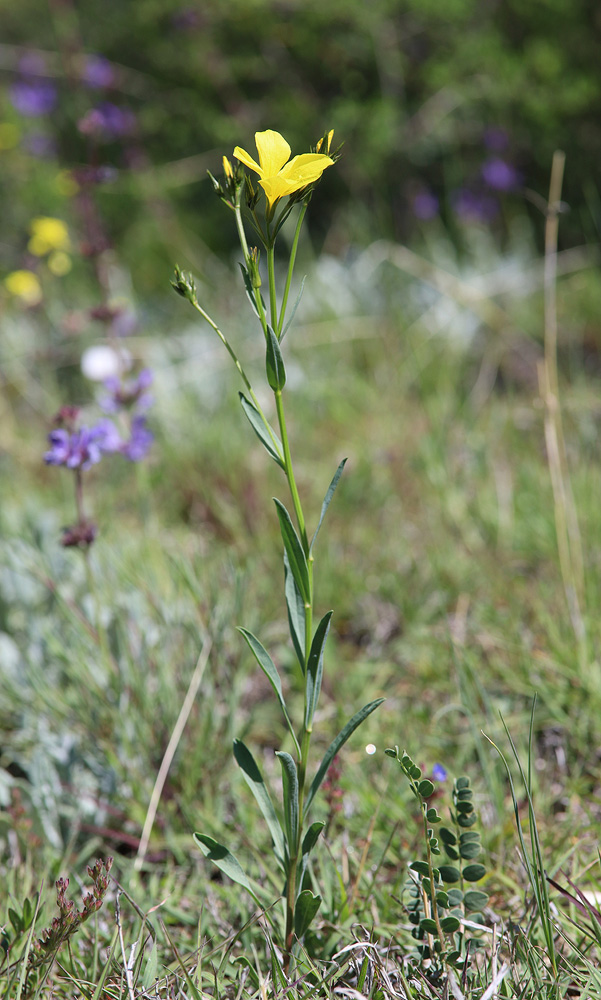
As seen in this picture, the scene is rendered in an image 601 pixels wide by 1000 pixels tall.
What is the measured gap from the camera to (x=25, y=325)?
4664 millimetres

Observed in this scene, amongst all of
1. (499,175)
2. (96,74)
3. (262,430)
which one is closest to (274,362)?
(262,430)

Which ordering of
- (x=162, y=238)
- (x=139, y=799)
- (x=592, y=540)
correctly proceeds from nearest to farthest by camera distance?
1. (x=139, y=799)
2. (x=592, y=540)
3. (x=162, y=238)

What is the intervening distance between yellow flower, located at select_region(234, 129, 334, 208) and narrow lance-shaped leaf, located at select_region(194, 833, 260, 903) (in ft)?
2.73

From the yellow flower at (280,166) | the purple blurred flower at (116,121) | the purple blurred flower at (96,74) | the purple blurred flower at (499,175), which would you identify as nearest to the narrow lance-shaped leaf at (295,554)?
the yellow flower at (280,166)

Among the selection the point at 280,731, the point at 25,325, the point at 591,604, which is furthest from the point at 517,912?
the point at 25,325

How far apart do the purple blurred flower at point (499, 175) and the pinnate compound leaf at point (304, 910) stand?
4196mm

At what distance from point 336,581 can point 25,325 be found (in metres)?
3.39

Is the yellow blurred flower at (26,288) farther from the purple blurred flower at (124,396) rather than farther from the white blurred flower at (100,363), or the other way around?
→ the purple blurred flower at (124,396)

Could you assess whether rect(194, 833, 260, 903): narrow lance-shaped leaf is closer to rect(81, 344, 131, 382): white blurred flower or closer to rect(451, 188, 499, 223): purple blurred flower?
rect(81, 344, 131, 382): white blurred flower

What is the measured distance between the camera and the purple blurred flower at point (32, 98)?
534 cm

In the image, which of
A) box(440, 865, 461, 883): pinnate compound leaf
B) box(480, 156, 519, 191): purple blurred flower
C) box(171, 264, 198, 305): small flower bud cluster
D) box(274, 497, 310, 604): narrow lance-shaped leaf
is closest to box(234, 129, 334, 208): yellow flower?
box(171, 264, 198, 305): small flower bud cluster

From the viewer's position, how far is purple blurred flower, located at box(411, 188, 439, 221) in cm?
466

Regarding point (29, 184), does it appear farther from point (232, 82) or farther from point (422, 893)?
point (422, 893)

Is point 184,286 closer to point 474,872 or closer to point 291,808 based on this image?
point 291,808
